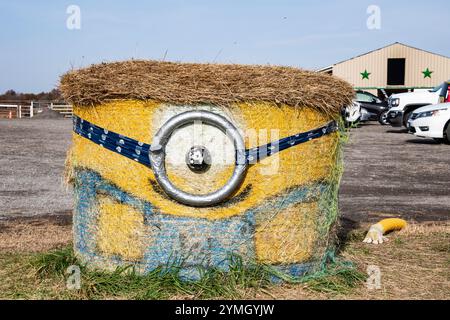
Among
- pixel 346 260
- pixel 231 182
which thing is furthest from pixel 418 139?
pixel 231 182

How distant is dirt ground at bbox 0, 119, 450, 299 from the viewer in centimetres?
483

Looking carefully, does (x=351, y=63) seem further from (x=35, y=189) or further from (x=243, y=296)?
(x=243, y=296)

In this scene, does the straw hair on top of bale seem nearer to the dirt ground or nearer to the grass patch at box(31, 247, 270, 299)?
the grass patch at box(31, 247, 270, 299)

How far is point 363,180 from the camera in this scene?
10828mm

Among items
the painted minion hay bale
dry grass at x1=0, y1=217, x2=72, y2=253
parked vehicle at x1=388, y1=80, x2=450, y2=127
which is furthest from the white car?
the painted minion hay bale

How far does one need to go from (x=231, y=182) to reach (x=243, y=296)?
0.74 meters

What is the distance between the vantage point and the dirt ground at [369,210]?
483 centimetres

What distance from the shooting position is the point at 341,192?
938 cm

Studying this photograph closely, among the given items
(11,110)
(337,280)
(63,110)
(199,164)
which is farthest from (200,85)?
(11,110)

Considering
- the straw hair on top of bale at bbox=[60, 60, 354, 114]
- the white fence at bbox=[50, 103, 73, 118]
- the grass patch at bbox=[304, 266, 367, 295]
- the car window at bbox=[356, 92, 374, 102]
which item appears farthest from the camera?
the white fence at bbox=[50, 103, 73, 118]

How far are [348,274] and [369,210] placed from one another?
11.0ft

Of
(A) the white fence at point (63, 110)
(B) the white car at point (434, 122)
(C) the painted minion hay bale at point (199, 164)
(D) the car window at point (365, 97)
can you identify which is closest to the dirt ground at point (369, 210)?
(C) the painted minion hay bale at point (199, 164)

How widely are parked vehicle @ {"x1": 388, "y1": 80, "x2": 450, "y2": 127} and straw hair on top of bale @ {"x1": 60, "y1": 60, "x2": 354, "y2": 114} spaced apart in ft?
53.8

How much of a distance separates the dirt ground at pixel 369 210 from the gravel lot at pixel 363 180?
1 cm
